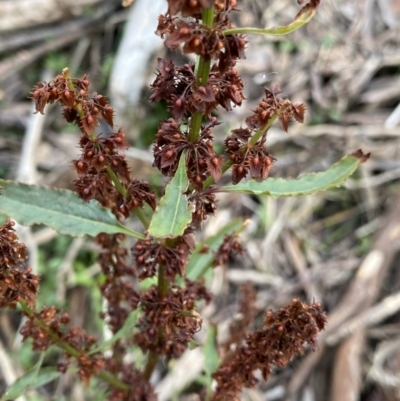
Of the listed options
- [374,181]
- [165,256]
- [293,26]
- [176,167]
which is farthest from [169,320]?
[374,181]

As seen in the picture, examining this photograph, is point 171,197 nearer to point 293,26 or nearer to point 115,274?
point 293,26

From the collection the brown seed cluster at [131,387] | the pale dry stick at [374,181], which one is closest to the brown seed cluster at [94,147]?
the brown seed cluster at [131,387]

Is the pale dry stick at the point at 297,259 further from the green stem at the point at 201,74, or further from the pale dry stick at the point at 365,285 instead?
the green stem at the point at 201,74

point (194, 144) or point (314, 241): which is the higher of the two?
point (194, 144)

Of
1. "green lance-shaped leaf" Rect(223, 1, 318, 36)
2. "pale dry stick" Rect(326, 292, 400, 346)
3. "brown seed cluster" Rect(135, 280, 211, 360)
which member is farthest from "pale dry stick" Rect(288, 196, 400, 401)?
"green lance-shaped leaf" Rect(223, 1, 318, 36)

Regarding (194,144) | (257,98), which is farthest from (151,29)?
(194,144)

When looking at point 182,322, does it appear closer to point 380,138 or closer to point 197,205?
point 197,205
